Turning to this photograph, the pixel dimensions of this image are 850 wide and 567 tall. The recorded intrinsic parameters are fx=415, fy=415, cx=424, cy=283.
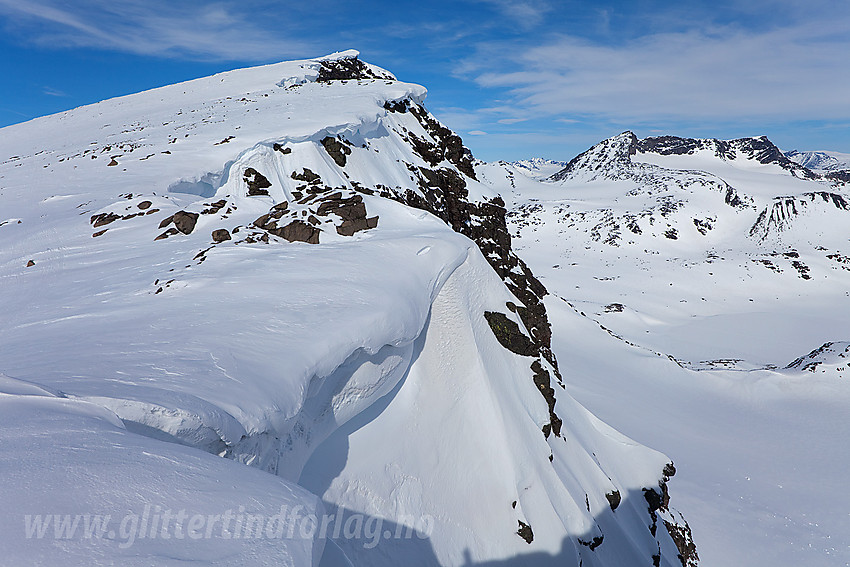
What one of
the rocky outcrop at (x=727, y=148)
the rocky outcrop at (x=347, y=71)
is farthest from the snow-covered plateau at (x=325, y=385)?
the rocky outcrop at (x=727, y=148)

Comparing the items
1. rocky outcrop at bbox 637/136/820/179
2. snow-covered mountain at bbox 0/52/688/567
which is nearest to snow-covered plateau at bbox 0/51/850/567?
snow-covered mountain at bbox 0/52/688/567

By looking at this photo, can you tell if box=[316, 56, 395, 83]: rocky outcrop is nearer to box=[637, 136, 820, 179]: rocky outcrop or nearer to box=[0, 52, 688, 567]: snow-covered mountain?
box=[0, 52, 688, 567]: snow-covered mountain

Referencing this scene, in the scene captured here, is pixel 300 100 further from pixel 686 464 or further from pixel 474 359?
pixel 686 464

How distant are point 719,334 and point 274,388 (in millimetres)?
53952

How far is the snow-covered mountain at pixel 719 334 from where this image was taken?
19.2 m

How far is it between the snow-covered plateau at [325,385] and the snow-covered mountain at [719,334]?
0.80 ft

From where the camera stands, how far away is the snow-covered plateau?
9.77ft

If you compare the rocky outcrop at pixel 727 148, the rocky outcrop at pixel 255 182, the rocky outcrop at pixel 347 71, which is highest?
the rocky outcrop at pixel 727 148

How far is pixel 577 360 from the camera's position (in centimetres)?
3050

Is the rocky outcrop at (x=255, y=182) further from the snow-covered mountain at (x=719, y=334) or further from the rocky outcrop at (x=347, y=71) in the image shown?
the rocky outcrop at (x=347, y=71)

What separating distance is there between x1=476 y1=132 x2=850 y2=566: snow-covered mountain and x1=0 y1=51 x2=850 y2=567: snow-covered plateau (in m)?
0.25

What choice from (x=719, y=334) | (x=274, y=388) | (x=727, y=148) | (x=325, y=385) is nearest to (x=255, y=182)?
(x=325, y=385)

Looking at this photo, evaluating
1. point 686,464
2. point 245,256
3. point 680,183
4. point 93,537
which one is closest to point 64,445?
point 93,537

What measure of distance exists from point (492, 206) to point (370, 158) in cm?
838
